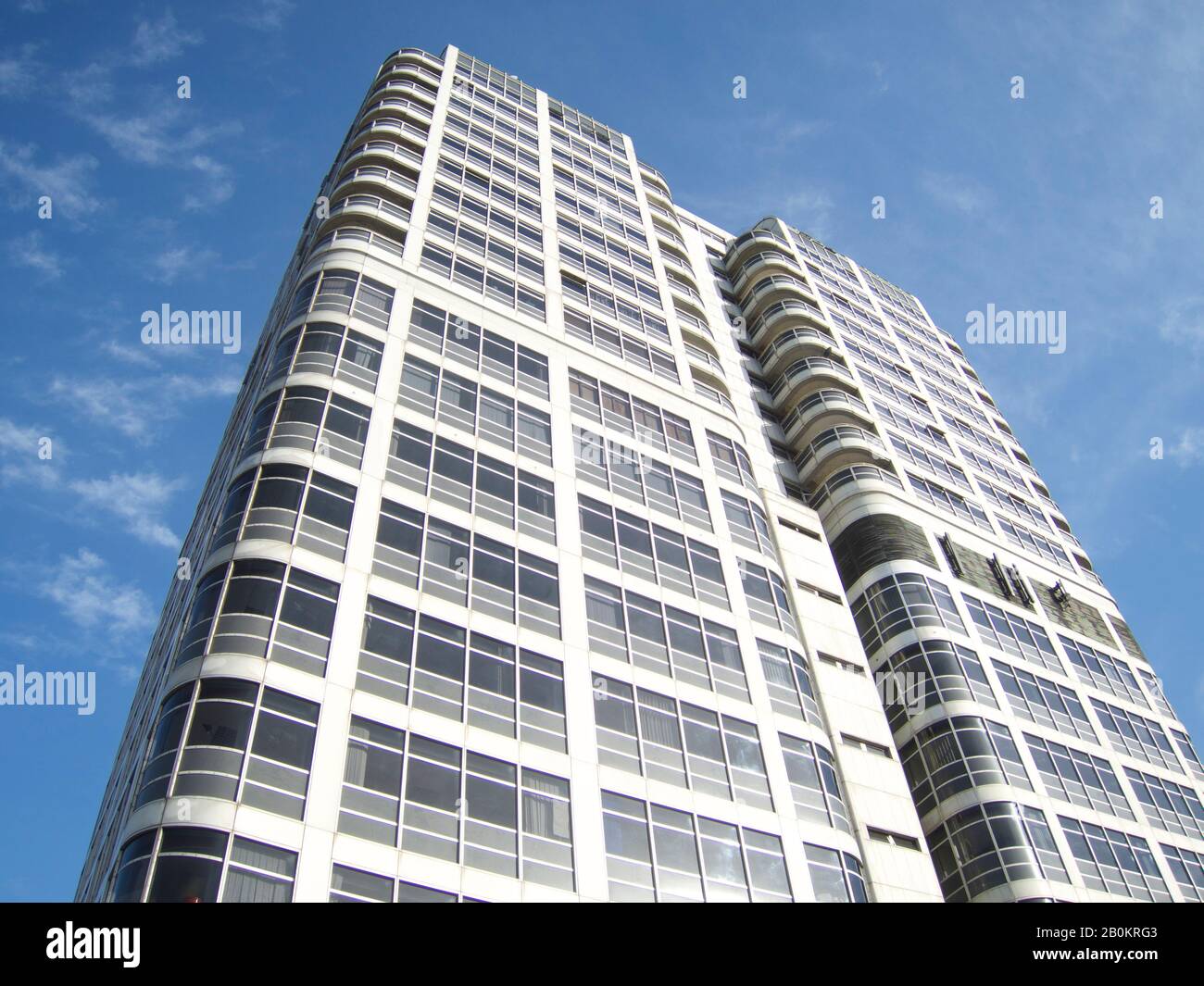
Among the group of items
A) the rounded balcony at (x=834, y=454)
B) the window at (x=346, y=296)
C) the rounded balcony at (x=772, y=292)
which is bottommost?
the window at (x=346, y=296)

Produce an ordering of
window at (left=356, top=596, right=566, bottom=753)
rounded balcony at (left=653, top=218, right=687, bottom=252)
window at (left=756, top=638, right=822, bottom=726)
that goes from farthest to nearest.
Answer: rounded balcony at (left=653, top=218, right=687, bottom=252) → window at (left=756, top=638, right=822, bottom=726) → window at (left=356, top=596, right=566, bottom=753)

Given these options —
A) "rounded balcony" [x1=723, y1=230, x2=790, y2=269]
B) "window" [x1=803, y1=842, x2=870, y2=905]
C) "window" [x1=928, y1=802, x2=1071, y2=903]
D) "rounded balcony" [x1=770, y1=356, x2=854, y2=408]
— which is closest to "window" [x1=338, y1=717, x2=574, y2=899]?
"window" [x1=803, y1=842, x2=870, y2=905]

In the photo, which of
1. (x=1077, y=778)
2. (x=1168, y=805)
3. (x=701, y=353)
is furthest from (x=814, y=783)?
(x=701, y=353)

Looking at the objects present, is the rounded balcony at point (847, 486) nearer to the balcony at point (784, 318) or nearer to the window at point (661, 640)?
the balcony at point (784, 318)

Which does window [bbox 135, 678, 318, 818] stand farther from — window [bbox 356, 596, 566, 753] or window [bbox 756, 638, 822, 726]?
window [bbox 756, 638, 822, 726]

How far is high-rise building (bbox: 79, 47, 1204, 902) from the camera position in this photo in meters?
19.6

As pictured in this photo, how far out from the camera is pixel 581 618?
25.6 meters

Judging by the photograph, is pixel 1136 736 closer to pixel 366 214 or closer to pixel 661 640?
pixel 661 640

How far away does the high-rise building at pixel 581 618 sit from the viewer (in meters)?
19.6

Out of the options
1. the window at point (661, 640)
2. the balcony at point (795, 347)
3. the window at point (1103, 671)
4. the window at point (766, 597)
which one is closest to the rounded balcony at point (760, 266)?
the balcony at point (795, 347)
